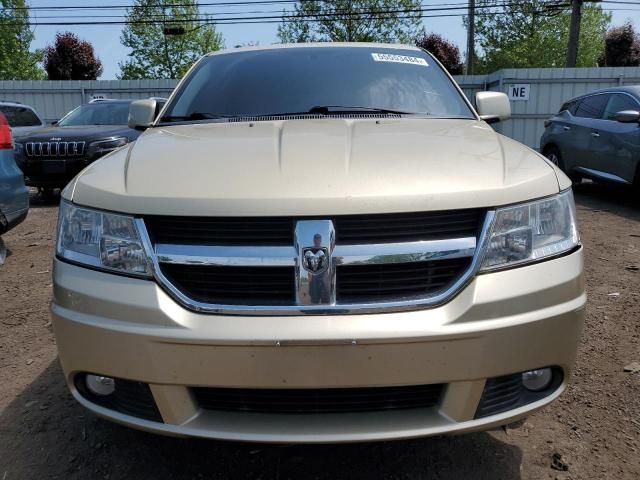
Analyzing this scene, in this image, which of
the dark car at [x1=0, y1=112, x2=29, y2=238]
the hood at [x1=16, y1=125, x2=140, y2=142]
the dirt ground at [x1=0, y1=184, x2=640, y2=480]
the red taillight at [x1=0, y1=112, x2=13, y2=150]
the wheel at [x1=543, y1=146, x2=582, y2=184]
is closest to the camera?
the dirt ground at [x1=0, y1=184, x2=640, y2=480]

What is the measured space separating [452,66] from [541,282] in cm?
3601

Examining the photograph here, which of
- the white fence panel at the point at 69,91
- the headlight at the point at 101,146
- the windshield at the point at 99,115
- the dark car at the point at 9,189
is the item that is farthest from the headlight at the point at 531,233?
the white fence panel at the point at 69,91

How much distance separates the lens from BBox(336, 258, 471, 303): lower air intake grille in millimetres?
1573

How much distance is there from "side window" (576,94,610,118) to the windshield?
7065 millimetres

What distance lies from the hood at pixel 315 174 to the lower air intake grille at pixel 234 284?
0.56ft

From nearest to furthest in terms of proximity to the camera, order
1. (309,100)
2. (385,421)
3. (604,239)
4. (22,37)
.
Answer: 1. (385,421)
2. (309,100)
3. (604,239)
4. (22,37)

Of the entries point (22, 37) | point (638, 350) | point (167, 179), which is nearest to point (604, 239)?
point (638, 350)

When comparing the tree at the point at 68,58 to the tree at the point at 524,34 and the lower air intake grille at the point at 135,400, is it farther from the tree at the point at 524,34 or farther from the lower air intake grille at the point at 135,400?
the lower air intake grille at the point at 135,400

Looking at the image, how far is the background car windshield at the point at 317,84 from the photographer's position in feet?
8.84

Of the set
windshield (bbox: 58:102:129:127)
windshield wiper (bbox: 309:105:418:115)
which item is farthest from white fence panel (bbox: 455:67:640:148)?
windshield wiper (bbox: 309:105:418:115)

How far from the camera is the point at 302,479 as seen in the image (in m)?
1.99

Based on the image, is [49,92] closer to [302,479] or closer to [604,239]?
[604,239]

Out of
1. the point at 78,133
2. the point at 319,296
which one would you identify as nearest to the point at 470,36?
the point at 78,133

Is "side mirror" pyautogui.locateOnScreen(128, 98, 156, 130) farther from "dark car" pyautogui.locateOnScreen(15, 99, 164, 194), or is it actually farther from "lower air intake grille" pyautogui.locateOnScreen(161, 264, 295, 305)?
"dark car" pyautogui.locateOnScreen(15, 99, 164, 194)
